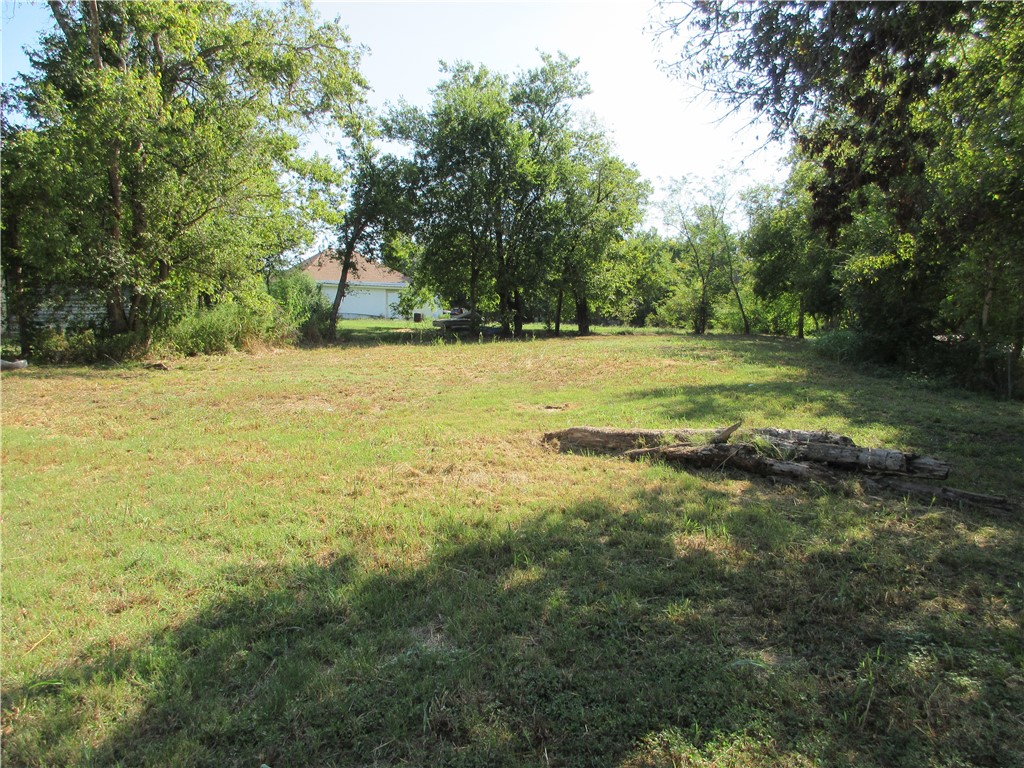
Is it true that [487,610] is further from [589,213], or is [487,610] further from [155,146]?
[589,213]

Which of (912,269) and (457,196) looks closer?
(912,269)

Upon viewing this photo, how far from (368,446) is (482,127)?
75.1 ft

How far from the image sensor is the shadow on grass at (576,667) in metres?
2.16

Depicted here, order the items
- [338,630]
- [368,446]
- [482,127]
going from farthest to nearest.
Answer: [482,127] → [368,446] → [338,630]

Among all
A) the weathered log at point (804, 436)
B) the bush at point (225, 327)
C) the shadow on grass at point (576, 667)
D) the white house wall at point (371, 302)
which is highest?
the white house wall at point (371, 302)

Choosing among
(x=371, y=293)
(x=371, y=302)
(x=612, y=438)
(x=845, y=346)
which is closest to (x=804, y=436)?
(x=612, y=438)

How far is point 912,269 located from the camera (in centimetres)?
1186

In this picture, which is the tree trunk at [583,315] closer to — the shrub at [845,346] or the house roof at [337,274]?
the shrub at [845,346]

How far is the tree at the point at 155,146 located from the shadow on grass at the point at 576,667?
1417 centimetres

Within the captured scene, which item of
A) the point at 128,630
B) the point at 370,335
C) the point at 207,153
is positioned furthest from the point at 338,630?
the point at 370,335

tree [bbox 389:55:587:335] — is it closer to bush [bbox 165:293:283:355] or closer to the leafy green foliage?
the leafy green foliage

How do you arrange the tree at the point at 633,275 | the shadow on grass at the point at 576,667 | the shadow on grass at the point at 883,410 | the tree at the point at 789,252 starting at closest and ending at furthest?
the shadow on grass at the point at 576,667
the shadow on grass at the point at 883,410
the tree at the point at 789,252
the tree at the point at 633,275

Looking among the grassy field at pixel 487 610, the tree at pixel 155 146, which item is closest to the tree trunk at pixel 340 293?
the tree at pixel 155 146

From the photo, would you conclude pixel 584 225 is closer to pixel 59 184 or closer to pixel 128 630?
pixel 59 184
